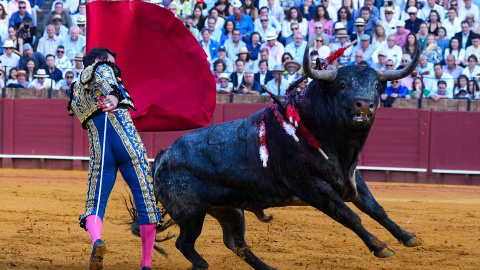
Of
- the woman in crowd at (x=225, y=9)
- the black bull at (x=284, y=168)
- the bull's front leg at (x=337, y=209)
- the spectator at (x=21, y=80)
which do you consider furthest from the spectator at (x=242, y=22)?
the bull's front leg at (x=337, y=209)

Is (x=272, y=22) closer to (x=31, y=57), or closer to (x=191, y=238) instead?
(x=31, y=57)

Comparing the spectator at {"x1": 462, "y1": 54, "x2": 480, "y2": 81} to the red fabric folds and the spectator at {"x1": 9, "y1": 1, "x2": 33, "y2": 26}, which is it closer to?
the red fabric folds

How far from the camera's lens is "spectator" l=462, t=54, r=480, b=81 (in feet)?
35.8

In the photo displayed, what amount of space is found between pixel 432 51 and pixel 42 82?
589 centimetres

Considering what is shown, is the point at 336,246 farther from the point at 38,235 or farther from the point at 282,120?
the point at 38,235

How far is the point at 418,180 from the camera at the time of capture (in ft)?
37.9

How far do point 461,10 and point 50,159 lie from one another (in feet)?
22.1

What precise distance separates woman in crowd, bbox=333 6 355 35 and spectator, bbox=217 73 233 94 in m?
1.88

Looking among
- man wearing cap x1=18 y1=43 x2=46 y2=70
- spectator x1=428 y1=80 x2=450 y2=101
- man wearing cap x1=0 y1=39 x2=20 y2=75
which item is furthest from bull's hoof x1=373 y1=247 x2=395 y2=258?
man wearing cap x1=0 y1=39 x2=20 y2=75

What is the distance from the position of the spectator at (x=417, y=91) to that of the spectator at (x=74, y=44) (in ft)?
16.9

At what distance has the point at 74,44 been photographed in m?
12.8

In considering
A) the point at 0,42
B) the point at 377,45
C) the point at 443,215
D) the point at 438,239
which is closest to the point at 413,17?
the point at 377,45

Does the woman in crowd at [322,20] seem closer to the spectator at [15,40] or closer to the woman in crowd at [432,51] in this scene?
the woman in crowd at [432,51]

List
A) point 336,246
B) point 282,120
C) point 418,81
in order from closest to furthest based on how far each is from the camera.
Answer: point 282,120, point 336,246, point 418,81
